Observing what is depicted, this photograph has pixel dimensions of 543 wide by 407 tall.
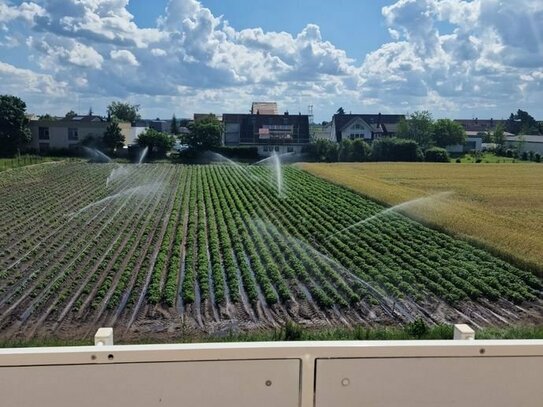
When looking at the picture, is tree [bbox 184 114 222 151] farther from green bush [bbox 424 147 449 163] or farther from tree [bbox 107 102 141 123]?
green bush [bbox 424 147 449 163]

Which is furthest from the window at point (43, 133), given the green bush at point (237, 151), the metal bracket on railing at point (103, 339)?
the metal bracket on railing at point (103, 339)

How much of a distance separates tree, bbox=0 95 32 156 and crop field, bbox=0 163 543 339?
0.26 m

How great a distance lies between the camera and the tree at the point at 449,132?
3521 mm

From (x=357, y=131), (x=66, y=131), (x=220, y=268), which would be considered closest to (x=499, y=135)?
(x=357, y=131)

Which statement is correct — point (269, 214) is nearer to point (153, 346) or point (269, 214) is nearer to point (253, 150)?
point (253, 150)

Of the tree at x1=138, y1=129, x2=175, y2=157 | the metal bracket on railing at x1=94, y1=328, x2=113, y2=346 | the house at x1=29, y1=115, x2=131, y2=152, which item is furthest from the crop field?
the metal bracket on railing at x1=94, y1=328, x2=113, y2=346

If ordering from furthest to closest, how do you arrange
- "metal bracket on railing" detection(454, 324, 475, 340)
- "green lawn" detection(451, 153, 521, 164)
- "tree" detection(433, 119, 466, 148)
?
1. "green lawn" detection(451, 153, 521, 164)
2. "tree" detection(433, 119, 466, 148)
3. "metal bracket on railing" detection(454, 324, 475, 340)

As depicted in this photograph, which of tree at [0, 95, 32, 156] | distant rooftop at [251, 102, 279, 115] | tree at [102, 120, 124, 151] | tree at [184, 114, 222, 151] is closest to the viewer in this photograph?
tree at [0, 95, 32, 156]

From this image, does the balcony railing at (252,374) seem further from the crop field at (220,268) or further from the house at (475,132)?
the house at (475,132)

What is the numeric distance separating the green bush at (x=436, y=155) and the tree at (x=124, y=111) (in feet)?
8.81

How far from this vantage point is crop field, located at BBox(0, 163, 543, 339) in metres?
2.16

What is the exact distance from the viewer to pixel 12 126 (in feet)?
8.48

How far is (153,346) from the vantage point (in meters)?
0.88

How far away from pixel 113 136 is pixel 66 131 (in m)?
0.29
